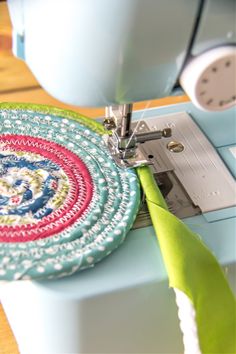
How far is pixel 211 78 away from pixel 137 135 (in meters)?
0.19

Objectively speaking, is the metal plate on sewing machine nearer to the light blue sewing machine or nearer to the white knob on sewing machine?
the light blue sewing machine

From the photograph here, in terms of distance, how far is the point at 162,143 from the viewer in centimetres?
89

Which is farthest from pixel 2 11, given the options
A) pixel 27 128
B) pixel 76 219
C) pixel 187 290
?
pixel 187 290

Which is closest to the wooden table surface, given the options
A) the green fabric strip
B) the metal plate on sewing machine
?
the metal plate on sewing machine

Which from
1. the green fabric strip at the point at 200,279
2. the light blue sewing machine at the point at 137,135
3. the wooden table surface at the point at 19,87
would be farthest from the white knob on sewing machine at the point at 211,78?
the wooden table surface at the point at 19,87

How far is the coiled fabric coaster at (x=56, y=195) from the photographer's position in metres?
0.72

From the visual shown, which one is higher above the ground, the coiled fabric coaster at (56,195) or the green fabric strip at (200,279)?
the coiled fabric coaster at (56,195)

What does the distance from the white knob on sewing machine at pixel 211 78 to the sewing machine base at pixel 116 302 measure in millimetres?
169

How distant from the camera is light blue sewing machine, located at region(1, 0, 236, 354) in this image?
625mm

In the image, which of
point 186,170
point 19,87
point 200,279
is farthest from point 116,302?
point 19,87

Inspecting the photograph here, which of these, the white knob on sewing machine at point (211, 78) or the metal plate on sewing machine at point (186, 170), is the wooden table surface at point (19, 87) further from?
the white knob on sewing machine at point (211, 78)

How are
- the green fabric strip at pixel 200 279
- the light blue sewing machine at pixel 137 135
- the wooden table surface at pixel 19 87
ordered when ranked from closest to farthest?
1. the light blue sewing machine at pixel 137 135
2. the green fabric strip at pixel 200 279
3. the wooden table surface at pixel 19 87

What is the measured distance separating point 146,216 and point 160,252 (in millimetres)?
Answer: 53

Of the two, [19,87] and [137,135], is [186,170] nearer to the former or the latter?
[137,135]
